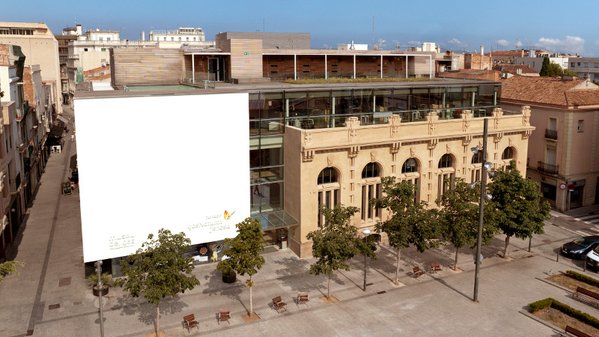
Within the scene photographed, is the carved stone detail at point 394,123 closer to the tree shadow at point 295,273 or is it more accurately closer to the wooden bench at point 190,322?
the tree shadow at point 295,273

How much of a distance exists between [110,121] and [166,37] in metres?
149

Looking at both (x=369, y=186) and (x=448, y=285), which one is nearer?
(x=448, y=285)

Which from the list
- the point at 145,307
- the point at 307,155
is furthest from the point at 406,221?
the point at 145,307

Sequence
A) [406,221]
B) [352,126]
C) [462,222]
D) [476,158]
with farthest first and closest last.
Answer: [476,158], [352,126], [462,222], [406,221]

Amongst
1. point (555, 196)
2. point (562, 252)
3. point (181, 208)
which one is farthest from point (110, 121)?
point (555, 196)

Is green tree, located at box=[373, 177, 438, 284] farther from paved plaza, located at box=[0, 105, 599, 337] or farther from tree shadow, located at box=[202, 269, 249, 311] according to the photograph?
tree shadow, located at box=[202, 269, 249, 311]

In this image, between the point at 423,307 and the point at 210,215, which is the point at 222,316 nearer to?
the point at 210,215

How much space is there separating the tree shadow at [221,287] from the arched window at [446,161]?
18.3 m

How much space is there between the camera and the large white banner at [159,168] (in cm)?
3112

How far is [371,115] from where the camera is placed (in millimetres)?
41156

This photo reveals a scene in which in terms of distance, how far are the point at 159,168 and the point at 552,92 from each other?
3776 centimetres

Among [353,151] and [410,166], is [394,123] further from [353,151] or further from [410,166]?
[410,166]

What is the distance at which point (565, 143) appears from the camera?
49719 millimetres

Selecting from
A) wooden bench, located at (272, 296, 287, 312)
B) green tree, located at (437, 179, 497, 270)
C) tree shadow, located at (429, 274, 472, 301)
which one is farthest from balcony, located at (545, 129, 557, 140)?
wooden bench, located at (272, 296, 287, 312)
